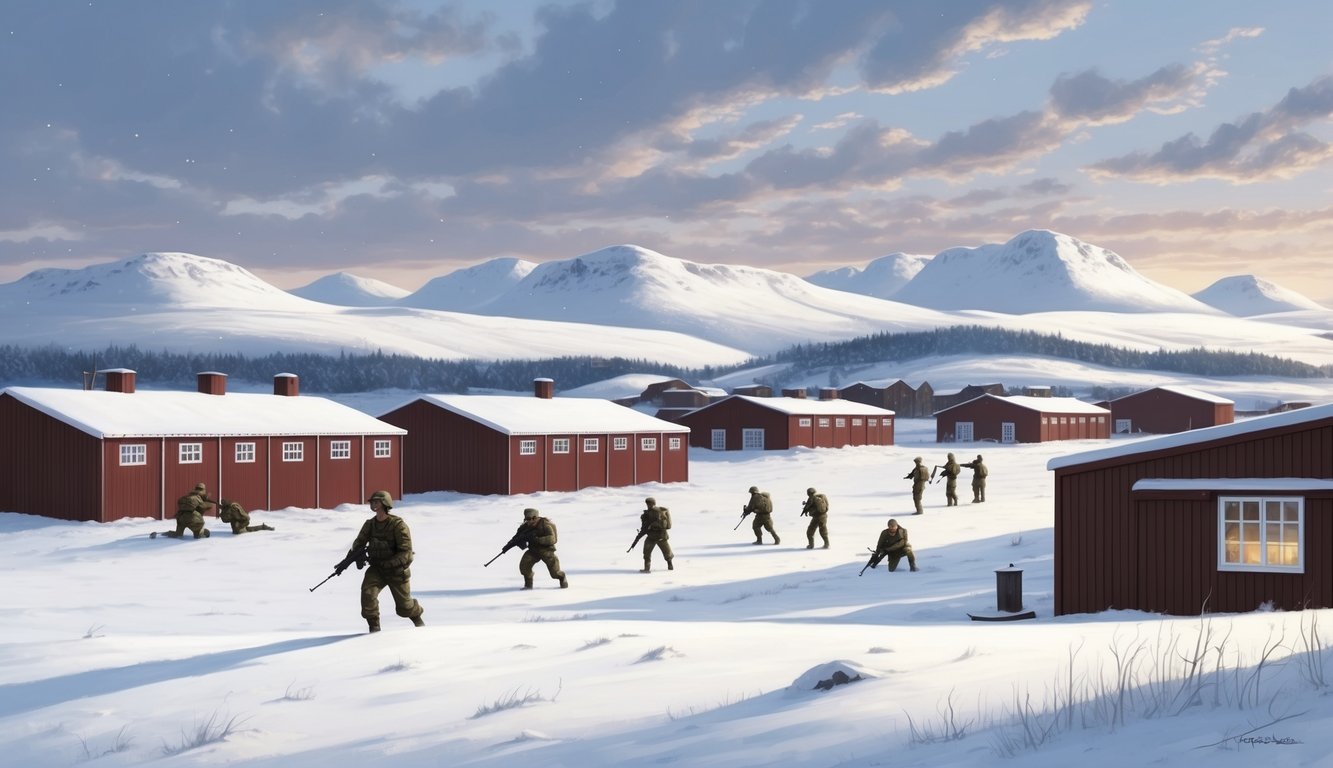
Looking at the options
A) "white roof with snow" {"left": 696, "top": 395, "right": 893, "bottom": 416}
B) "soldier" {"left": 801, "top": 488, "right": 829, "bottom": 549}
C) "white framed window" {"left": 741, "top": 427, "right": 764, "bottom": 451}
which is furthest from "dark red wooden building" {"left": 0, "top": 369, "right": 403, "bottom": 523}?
"white framed window" {"left": 741, "top": 427, "right": 764, "bottom": 451}

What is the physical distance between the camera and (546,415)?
49.1 meters

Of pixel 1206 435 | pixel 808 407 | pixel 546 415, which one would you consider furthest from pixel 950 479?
pixel 808 407

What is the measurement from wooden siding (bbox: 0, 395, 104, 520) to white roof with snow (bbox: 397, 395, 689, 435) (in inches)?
557

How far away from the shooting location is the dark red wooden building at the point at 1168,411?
9838 centimetres

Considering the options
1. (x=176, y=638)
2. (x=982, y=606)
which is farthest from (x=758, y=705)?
(x=982, y=606)

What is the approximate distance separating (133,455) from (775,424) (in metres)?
46.4

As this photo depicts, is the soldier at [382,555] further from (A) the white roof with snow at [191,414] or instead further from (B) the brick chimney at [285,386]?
(B) the brick chimney at [285,386]

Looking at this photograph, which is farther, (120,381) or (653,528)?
(120,381)

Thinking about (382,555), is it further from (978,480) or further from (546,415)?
(546,415)

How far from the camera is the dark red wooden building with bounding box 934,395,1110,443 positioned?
88.6 metres

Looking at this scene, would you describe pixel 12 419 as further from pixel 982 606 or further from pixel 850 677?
pixel 850 677

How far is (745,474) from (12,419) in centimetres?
3269

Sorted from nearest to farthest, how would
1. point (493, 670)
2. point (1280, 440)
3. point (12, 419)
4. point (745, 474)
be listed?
1. point (493, 670)
2. point (1280, 440)
3. point (12, 419)
4. point (745, 474)

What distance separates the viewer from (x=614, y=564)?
84.8 feet
